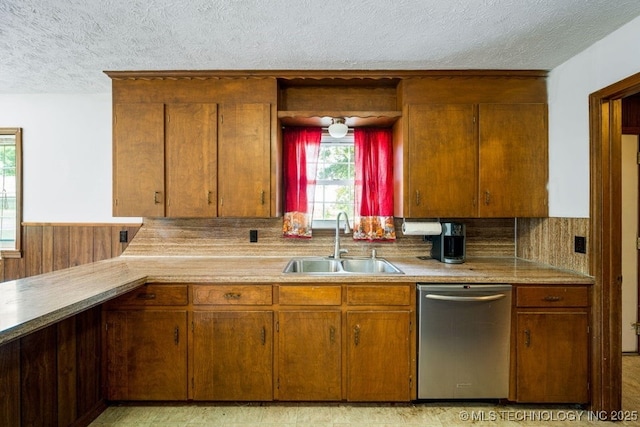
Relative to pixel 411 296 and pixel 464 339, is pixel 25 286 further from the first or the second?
pixel 464 339

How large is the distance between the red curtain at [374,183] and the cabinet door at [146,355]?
5.06ft

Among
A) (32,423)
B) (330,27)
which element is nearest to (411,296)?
Answer: (330,27)

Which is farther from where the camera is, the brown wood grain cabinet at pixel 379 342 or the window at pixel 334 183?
the window at pixel 334 183

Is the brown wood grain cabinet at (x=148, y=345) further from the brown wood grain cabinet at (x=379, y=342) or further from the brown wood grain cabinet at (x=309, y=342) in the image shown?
the brown wood grain cabinet at (x=379, y=342)

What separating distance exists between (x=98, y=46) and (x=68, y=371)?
6.42 ft

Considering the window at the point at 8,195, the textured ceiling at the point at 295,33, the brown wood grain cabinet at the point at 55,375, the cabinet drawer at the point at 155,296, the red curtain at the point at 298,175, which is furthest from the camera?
the window at the point at 8,195

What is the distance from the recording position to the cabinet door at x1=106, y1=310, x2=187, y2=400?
2061mm

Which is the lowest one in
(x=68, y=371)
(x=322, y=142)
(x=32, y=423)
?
(x=32, y=423)

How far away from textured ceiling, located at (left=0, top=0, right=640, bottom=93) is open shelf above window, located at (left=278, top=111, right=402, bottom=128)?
0.32m

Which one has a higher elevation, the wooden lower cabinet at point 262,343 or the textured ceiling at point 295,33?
the textured ceiling at point 295,33

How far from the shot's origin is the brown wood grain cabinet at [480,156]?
94.7 inches

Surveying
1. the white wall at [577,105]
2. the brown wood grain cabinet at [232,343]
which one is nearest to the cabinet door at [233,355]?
the brown wood grain cabinet at [232,343]

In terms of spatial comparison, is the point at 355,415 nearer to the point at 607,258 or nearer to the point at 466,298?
the point at 466,298

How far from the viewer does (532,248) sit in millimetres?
2602
